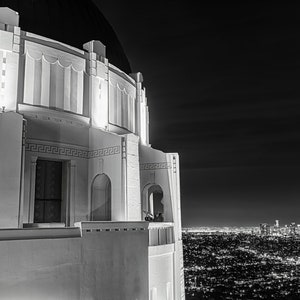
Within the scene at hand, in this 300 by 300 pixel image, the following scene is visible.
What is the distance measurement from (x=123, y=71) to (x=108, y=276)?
9.94 m

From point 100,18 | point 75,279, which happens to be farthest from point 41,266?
point 100,18

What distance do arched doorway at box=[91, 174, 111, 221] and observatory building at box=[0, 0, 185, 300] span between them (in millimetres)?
38

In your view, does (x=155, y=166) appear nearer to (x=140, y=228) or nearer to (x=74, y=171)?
(x=74, y=171)

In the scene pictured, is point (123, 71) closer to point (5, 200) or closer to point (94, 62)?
point (94, 62)

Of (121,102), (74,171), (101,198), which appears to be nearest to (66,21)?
(121,102)

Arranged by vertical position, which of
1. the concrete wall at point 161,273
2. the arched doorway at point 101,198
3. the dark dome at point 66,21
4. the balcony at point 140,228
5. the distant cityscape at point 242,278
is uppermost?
the dark dome at point 66,21

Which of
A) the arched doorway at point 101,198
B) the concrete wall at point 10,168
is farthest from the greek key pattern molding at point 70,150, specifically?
the concrete wall at point 10,168

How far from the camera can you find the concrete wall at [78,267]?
7.12 metres

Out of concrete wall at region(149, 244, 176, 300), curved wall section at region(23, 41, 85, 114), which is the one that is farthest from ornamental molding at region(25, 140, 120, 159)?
concrete wall at region(149, 244, 176, 300)

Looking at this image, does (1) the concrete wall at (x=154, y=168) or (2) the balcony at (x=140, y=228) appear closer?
(2) the balcony at (x=140, y=228)

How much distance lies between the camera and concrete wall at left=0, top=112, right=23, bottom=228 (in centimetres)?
905

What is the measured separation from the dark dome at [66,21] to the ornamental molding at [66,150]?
3966mm

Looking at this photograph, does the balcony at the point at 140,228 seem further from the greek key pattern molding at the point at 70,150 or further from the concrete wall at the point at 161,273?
the greek key pattern molding at the point at 70,150

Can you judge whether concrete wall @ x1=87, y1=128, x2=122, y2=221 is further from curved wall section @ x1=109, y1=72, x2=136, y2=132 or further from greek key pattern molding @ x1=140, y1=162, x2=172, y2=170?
greek key pattern molding @ x1=140, y1=162, x2=172, y2=170
